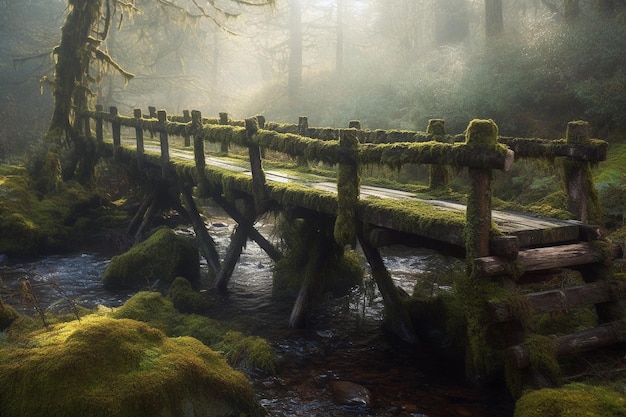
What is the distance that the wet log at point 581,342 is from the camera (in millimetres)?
5738

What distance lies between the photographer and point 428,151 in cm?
652

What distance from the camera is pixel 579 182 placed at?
292 inches

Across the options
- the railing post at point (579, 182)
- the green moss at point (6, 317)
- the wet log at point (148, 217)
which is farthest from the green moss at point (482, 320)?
the wet log at point (148, 217)

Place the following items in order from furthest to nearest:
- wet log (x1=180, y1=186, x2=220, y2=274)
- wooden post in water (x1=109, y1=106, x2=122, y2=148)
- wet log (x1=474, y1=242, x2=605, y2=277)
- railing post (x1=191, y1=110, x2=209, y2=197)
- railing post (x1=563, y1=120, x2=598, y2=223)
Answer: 1. wooden post in water (x1=109, y1=106, x2=122, y2=148)
2. wet log (x1=180, y1=186, x2=220, y2=274)
3. railing post (x1=191, y1=110, x2=209, y2=197)
4. railing post (x1=563, y1=120, x2=598, y2=223)
5. wet log (x1=474, y1=242, x2=605, y2=277)

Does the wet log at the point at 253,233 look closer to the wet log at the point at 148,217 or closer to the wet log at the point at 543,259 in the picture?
the wet log at the point at 148,217

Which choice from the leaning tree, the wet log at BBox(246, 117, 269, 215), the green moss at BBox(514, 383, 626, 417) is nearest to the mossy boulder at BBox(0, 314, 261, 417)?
the green moss at BBox(514, 383, 626, 417)

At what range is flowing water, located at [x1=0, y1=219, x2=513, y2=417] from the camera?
21.0 feet

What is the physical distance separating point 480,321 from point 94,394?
3.86 metres

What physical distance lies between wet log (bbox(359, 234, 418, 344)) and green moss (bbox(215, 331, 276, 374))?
82.0 inches

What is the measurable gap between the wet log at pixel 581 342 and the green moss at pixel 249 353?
311 cm

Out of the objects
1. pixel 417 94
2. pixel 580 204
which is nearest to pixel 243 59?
pixel 417 94

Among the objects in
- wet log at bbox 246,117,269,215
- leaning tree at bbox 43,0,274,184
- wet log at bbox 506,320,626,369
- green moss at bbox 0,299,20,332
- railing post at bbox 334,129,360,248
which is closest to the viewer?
wet log at bbox 506,320,626,369

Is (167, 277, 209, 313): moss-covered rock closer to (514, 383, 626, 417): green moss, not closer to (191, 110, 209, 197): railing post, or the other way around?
(191, 110, 209, 197): railing post

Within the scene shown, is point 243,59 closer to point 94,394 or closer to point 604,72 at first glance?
point 604,72
